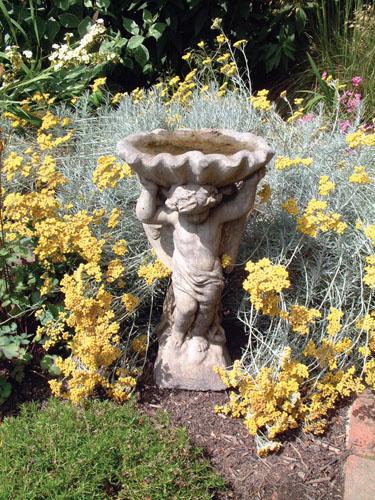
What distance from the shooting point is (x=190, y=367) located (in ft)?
9.11

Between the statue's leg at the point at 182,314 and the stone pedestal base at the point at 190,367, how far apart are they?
4 centimetres

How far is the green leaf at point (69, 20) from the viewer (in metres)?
4.96

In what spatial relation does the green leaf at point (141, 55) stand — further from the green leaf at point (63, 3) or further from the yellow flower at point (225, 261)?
the yellow flower at point (225, 261)

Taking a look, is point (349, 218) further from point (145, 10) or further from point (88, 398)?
point (145, 10)

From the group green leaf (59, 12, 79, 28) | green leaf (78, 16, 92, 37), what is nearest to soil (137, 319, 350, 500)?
green leaf (78, 16, 92, 37)

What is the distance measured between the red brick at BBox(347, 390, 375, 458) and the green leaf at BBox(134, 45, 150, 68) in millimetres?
3562

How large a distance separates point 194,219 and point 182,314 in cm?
51

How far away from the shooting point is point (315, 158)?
Result: 3.43 meters

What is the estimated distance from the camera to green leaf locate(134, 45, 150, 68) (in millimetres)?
4902

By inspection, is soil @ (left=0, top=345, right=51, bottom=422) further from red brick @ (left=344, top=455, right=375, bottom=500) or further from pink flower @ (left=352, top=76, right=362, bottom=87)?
pink flower @ (left=352, top=76, right=362, bottom=87)

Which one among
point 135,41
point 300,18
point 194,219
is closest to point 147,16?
point 135,41

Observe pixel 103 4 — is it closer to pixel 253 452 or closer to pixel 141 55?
pixel 141 55

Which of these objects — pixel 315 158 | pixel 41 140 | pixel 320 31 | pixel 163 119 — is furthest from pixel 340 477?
pixel 320 31

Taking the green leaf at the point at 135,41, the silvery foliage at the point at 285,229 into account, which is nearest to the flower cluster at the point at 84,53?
the green leaf at the point at 135,41
